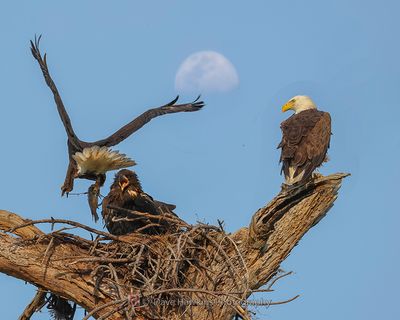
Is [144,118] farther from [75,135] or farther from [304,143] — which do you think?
[304,143]

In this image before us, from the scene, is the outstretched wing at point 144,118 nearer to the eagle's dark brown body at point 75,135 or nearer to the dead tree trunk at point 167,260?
the eagle's dark brown body at point 75,135

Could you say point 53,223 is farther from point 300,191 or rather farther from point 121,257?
point 300,191

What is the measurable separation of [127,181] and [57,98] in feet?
7.76

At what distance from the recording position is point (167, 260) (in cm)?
707

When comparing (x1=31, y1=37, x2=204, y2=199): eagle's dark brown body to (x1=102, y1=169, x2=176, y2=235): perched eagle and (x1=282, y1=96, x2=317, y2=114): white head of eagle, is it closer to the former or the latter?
(x1=102, y1=169, x2=176, y2=235): perched eagle

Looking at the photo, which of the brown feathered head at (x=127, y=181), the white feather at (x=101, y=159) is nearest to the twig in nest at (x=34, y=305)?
the brown feathered head at (x=127, y=181)

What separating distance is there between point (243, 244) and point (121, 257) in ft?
3.61

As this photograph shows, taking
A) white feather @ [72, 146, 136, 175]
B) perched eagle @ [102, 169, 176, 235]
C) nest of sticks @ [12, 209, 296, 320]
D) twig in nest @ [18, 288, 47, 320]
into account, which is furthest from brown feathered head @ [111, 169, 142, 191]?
twig in nest @ [18, 288, 47, 320]

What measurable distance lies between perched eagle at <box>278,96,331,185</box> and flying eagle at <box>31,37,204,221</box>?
2.08m

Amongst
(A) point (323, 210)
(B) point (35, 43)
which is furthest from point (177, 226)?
(B) point (35, 43)

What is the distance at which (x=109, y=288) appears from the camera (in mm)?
7160

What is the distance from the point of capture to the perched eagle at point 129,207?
8125 millimetres

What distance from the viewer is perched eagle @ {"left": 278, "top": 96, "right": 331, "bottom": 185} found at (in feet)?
24.7

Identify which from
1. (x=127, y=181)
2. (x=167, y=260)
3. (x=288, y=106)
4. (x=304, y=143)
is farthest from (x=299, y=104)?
(x=167, y=260)
